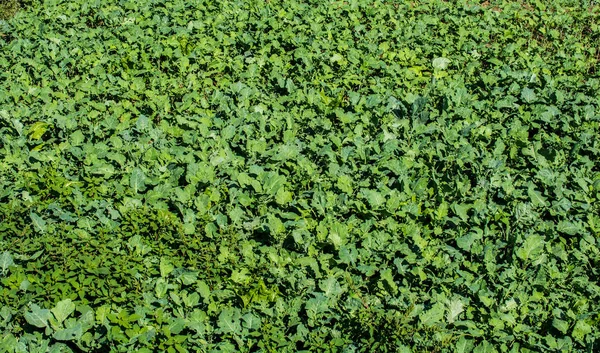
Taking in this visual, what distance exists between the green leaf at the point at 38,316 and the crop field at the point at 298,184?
0.04ft

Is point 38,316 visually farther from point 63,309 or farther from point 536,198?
point 536,198

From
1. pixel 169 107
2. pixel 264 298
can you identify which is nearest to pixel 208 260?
pixel 264 298

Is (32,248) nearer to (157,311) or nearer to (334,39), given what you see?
(157,311)

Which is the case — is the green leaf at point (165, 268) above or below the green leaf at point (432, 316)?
below

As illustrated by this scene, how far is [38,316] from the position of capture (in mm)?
3891

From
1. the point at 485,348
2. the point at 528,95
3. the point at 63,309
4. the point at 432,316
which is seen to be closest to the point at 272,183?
the point at 432,316

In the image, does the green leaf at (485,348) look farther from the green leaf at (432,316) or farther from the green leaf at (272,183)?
the green leaf at (272,183)

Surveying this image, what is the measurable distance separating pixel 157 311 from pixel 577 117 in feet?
13.6

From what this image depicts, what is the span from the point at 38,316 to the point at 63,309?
0.14 meters

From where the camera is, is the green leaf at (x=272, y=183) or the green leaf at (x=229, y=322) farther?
the green leaf at (x=272, y=183)

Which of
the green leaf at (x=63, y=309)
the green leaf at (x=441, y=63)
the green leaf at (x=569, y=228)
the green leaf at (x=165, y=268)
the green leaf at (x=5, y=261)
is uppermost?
the green leaf at (x=441, y=63)

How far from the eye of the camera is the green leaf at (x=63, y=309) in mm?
3904

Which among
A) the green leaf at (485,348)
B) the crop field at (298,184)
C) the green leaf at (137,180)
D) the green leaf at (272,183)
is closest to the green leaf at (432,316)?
the crop field at (298,184)

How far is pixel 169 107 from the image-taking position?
622 centimetres
